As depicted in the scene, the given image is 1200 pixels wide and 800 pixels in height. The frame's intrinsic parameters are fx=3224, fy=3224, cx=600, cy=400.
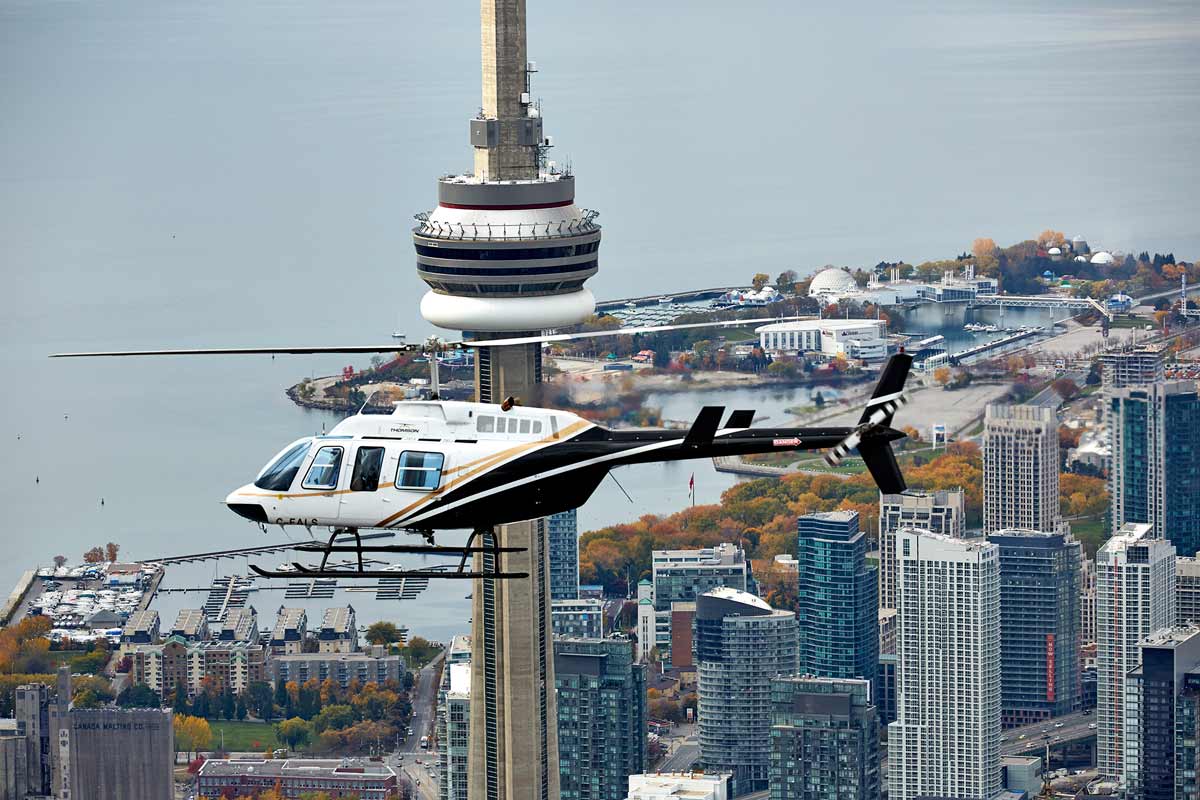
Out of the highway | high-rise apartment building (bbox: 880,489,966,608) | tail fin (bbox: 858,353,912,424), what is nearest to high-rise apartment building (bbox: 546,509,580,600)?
high-rise apartment building (bbox: 880,489,966,608)

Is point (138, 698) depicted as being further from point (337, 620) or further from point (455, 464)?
point (455, 464)

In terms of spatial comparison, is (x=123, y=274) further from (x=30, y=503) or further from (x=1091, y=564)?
(x=1091, y=564)

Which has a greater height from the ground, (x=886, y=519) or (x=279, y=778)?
(x=886, y=519)

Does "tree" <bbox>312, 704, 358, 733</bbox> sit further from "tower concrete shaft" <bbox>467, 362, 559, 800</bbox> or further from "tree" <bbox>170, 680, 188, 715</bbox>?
"tower concrete shaft" <bbox>467, 362, 559, 800</bbox>

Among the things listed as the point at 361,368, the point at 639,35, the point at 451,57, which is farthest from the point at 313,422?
the point at 639,35

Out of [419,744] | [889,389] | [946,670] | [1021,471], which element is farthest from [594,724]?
[889,389]

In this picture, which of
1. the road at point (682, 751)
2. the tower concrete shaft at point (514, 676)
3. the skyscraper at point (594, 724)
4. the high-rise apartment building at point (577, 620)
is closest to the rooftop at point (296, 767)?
the skyscraper at point (594, 724)

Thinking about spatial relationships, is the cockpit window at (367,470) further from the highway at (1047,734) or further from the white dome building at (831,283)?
the white dome building at (831,283)
